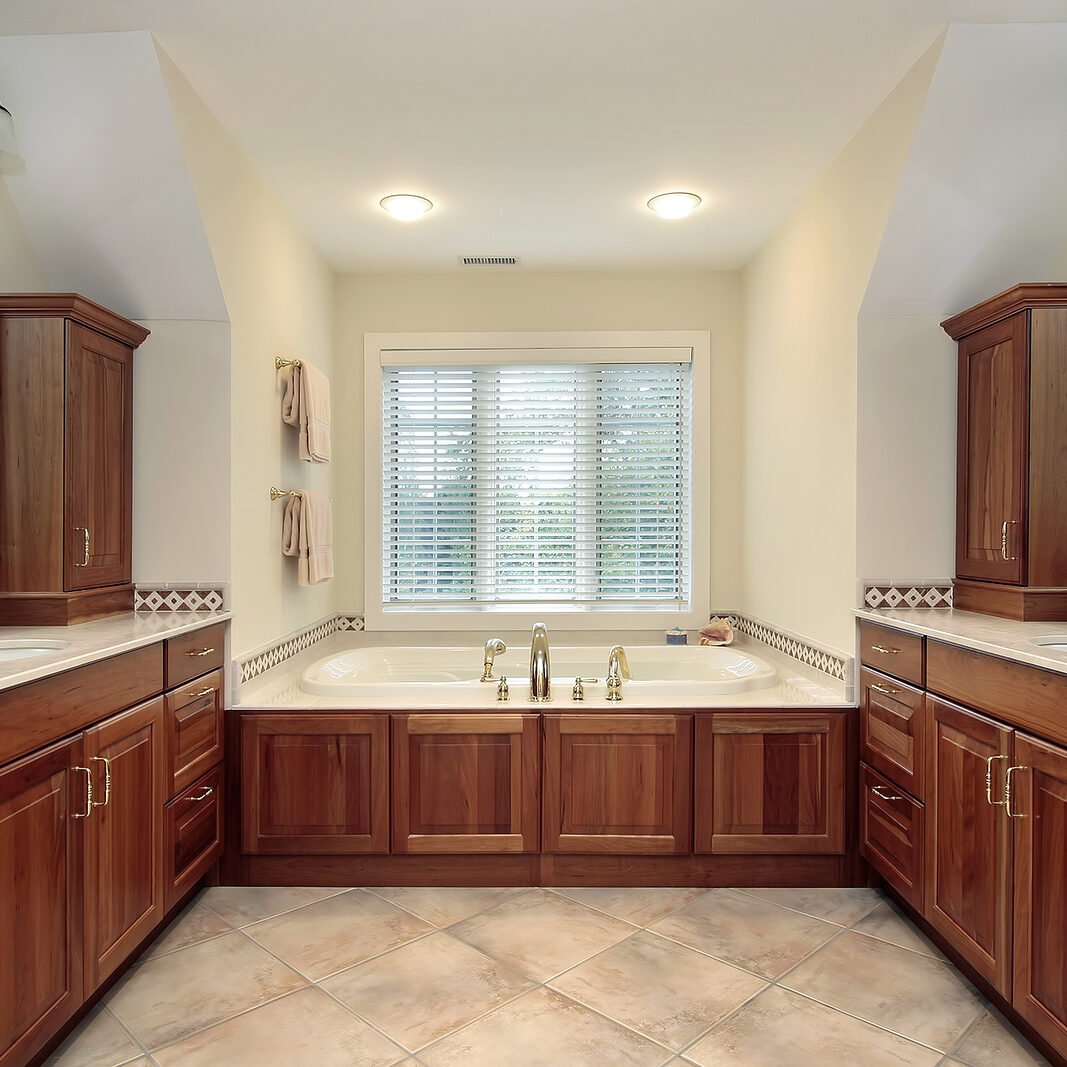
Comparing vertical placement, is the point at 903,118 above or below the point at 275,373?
above

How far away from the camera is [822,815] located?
279 cm

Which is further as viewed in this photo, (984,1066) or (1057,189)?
(1057,189)

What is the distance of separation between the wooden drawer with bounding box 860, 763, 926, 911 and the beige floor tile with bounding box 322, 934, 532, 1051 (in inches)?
45.4

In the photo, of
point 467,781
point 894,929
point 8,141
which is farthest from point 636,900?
point 8,141

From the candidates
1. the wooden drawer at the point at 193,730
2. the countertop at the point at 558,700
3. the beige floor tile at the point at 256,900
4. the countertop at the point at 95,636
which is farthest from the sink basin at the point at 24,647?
the beige floor tile at the point at 256,900

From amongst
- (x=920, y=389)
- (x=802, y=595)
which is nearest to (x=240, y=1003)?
(x=802, y=595)

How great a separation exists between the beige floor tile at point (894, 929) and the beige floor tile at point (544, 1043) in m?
0.91

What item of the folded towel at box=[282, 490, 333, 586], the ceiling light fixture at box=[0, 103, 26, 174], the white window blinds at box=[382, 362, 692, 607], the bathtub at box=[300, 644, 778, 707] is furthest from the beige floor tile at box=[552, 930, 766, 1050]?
the ceiling light fixture at box=[0, 103, 26, 174]

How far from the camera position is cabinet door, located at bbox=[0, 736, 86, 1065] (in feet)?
5.28

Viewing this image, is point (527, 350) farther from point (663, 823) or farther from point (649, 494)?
point (663, 823)

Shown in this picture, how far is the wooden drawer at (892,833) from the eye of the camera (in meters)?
2.36

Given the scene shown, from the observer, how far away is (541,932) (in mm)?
2467

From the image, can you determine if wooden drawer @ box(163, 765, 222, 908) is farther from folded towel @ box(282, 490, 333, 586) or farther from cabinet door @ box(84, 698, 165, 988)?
folded towel @ box(282, 490, 333, 586)

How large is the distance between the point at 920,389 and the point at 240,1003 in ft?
8.95
